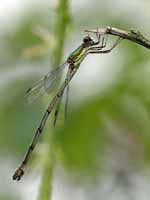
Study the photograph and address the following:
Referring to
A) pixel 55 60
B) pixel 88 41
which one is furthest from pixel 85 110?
pixel 88 41

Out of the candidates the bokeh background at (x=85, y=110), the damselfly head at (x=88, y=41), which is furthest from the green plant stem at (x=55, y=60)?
the damselfly head at (x=88, y=41)

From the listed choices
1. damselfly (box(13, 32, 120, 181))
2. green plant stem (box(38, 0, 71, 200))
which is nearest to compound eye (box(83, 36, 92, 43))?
damselfly (box(13, 32, 120, 181))

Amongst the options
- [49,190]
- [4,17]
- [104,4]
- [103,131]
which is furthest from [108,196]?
[4,17]

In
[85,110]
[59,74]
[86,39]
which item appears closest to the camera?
[86,39]

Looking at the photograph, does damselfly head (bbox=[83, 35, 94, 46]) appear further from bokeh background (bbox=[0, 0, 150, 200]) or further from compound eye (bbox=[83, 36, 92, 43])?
bokeh background (bbox=[0, 0, 150, 200])

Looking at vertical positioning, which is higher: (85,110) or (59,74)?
(59,74)

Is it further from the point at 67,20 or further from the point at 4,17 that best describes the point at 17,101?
the point at 67,20

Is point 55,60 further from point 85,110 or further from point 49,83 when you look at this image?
point 85,110
